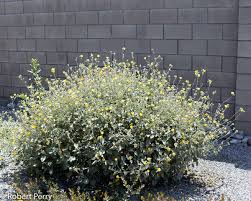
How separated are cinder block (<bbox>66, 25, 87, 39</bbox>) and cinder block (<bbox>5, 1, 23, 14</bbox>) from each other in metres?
1.21

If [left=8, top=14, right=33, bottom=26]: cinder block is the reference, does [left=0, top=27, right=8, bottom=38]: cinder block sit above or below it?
below

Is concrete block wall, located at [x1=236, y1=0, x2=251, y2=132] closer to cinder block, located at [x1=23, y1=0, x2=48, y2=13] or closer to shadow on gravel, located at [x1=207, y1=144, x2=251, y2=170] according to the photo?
shadow on gravel, located at [x1=207, y1=144, x2=251, y2=170]

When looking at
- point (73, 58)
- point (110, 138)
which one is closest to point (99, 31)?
point (73, 58)

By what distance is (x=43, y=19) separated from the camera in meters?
8.11

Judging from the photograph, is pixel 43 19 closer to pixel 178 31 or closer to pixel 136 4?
pixel 136 4

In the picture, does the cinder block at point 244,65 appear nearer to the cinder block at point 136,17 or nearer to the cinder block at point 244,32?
the cinder block at point 244,32

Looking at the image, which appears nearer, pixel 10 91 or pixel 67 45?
pixel 67 45

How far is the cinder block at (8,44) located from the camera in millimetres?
8695

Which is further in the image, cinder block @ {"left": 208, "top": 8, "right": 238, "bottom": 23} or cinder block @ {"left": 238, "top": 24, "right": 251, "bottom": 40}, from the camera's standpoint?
cinder block @ {"left": 208, "top": 8, "right": 238, "bottom": 23}

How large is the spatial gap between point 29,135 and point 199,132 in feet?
5.17

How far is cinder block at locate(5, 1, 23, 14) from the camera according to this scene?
8.41m

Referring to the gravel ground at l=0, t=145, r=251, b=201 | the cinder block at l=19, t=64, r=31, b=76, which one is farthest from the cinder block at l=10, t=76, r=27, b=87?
the gravel ground at l=0, t=145, r=251, b=201

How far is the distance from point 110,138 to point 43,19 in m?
4.63

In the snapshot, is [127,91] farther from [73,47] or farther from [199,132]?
[73,47]
